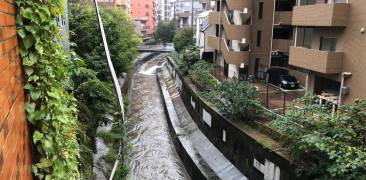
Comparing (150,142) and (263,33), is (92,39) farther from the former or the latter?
(263,33)

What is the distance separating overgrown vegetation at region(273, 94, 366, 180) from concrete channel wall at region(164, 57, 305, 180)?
908mm

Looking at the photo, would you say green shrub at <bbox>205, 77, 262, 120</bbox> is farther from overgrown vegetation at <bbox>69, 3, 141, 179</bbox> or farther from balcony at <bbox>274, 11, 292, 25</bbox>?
balcony at <bbox>274, 11, 292, 25</bbox>

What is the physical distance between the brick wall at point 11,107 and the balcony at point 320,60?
1394 cm

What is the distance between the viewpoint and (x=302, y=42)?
20672mm

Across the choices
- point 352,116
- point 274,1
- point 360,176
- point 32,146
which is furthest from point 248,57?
point 32,146

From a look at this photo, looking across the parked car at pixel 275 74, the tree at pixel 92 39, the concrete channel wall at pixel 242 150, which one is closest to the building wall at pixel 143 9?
the tree at pixel 92 39

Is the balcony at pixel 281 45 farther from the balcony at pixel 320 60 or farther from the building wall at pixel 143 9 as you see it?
the building wall at pixel 143 9

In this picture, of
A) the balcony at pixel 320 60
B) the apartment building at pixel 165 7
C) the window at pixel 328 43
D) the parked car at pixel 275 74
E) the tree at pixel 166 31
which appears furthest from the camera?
the apartment building at pixel 165 7

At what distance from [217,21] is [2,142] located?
29.1 meters

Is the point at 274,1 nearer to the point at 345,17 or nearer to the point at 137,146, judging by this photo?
the point at 345,17

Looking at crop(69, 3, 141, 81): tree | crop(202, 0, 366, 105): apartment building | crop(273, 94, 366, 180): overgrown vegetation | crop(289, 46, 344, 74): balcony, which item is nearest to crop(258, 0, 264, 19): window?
crop(202, 0, 366, 105): apartment building

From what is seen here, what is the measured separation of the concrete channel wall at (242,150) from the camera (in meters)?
10.7

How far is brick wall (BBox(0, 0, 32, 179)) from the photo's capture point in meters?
2.21

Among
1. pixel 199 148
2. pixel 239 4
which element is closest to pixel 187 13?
pixel 239 4
